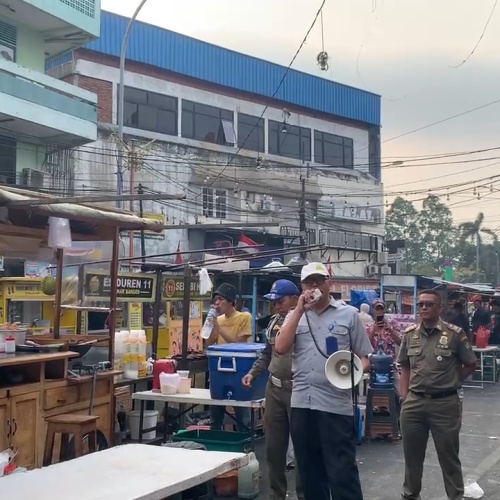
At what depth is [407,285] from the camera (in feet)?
59.6

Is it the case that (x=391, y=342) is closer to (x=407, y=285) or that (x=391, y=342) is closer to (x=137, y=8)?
(x=407, y=285)

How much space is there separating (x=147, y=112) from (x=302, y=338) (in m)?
26.1

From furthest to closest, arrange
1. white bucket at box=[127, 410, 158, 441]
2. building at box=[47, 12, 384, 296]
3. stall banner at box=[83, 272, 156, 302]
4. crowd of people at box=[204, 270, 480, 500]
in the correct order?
building at box=[47, 12, 384, 296] < stall banner at box=[83, 272, 156, 302] < white bucket at box=[127, 410, 158, 441] < crowd of people at box=[204, 270, 480, 500]

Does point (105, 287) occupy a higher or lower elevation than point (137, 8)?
lower

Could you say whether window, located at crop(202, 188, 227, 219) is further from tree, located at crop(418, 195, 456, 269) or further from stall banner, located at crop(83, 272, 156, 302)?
tree, located at crop(418, 195, 456, 269)

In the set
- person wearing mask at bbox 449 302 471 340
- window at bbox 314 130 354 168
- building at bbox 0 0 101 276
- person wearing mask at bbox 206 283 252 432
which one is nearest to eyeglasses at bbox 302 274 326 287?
person wearing mask at bbox 206 283 252 432

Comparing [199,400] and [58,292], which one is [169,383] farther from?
[58,292]

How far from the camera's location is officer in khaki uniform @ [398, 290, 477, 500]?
18.3 feet

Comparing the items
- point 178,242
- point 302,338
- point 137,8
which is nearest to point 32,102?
point 137,8

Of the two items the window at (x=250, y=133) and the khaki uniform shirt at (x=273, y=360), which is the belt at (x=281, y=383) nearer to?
the khaki uniform shirt at (x=273, y=360)

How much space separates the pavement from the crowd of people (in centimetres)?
81

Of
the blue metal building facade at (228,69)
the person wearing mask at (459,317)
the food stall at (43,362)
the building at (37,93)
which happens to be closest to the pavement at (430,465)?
the food stall at (43,362)

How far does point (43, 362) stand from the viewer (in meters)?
6.30

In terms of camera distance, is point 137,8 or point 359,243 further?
point 359,243
